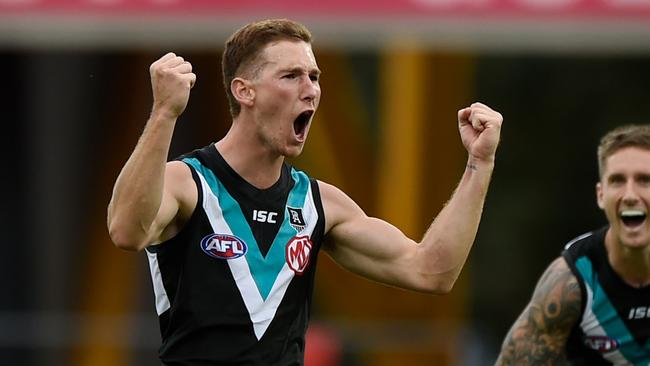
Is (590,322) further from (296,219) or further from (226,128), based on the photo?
(226,128)

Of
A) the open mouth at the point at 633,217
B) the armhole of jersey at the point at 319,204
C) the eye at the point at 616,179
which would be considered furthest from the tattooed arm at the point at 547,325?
the armhole of jersey at the point at 319,204

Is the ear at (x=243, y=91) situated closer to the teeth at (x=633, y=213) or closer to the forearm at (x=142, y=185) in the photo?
the forearm at (x=142, y=185)

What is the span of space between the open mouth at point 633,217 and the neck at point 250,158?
2022 millimetres

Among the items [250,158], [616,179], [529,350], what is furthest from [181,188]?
[616,179]

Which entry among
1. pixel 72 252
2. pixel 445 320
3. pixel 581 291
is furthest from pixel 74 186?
pixel 581 291

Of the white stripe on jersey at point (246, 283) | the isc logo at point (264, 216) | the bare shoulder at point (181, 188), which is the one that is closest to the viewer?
the bare shoulder at point (181, 188)

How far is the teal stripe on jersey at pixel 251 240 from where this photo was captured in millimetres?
6891

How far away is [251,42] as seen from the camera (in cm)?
702

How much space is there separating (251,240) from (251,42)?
33.0 inches

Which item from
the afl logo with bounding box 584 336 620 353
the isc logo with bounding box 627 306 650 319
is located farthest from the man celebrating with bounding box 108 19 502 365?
the isc logo with bounding box 627 306 650 319

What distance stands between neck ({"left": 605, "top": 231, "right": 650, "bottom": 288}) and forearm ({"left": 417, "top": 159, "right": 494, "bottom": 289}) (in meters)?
1.44

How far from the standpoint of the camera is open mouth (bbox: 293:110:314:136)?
6.99 m

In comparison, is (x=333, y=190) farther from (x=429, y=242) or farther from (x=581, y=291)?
(x=581, y=291)

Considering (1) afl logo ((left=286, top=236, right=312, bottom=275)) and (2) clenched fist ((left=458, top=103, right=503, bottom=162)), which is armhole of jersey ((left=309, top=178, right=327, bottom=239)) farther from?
(2) clenched fist ((left=458, top=103, right=503, bottom=162))
